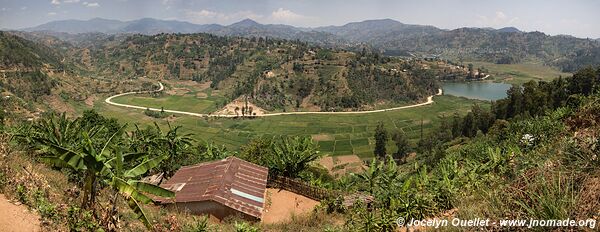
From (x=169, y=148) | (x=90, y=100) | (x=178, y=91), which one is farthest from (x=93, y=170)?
(x=178, y=91)

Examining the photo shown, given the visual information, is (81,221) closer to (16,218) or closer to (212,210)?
(16,218)

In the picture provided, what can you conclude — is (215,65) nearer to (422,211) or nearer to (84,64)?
(84,64)

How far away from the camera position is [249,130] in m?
83.8

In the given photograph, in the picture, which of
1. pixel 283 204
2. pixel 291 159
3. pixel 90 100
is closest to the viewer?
pixel 283 204

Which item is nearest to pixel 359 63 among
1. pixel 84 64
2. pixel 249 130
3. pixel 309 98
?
pixel 309 98

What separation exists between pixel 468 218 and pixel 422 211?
4.31 metres

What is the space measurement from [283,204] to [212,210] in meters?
4.00

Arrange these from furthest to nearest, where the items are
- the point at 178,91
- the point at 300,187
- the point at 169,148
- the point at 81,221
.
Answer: the point at 178,91, the point at 169,148, the point at 300,187, the point at 81,221

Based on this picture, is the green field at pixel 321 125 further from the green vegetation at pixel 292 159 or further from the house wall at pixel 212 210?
the house wall at pixel 212 210

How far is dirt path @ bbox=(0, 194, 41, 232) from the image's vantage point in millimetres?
7677

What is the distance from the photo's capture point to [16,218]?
26.2ft

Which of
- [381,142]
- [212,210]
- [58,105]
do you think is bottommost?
[381,142]

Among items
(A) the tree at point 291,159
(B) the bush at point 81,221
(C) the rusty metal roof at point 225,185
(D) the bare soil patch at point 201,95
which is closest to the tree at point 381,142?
(A) the tree at point 291,159

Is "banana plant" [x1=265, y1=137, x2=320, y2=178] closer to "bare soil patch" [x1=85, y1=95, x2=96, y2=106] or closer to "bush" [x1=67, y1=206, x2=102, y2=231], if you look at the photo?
"bush" [x1=67, y1=206, x2=102, y2=231]
